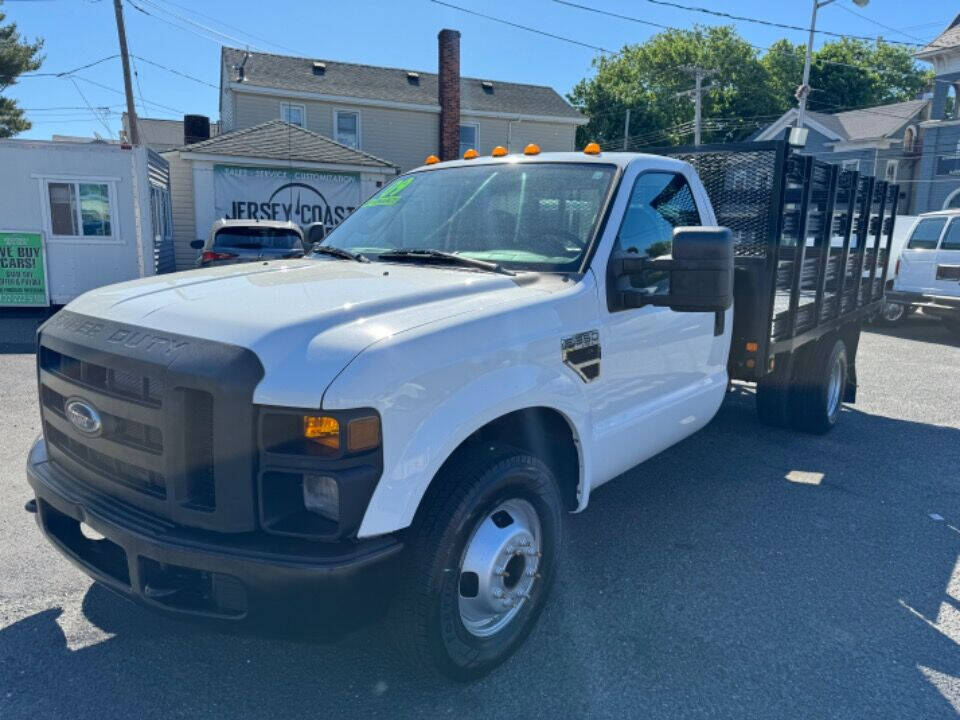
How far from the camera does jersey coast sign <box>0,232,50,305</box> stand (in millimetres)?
12500

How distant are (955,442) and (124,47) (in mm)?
22802

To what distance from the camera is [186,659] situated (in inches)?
120

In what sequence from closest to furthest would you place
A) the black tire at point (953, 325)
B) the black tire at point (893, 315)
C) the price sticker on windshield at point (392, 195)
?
the price sticker on windshield at point (392, 195), the black tire at point (953, 325), the black tire at point (893, 315)

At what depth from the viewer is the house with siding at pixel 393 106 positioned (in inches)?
989

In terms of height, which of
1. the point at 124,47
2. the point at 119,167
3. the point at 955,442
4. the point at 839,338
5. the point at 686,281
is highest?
the point at 124,47

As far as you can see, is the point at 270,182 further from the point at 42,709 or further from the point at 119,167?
the point at 42,709

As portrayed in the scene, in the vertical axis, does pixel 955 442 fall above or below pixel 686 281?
below

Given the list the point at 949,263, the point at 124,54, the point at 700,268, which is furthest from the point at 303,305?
the point at 124,54

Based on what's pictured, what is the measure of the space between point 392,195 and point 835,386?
4.41m

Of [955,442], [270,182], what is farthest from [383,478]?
[270,182]

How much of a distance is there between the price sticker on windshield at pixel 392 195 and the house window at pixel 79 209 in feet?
33.4

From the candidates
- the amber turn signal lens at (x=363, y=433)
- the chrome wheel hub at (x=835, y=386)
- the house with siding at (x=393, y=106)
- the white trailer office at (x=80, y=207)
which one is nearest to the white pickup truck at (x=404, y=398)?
the amber turn signal lens at (x=363, y=433)

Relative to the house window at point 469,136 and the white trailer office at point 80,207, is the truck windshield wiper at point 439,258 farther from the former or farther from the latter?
the house window at point 469,136

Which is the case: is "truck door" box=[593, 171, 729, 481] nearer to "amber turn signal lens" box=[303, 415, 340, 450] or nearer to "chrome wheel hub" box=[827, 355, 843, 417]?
"amber turn signal lens" box=[303, 415, 340, 450]
